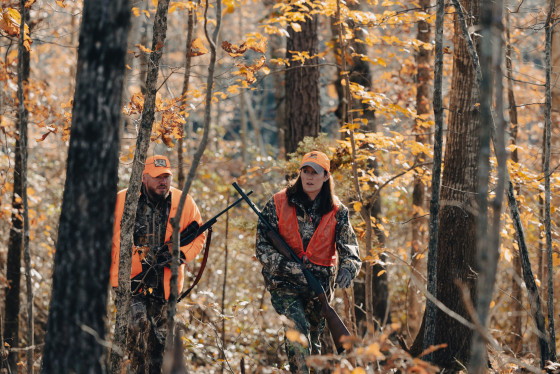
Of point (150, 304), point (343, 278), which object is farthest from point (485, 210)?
point (150, 304)

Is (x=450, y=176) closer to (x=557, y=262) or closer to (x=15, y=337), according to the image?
(x=557, y=262)

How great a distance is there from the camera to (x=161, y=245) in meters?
5.92

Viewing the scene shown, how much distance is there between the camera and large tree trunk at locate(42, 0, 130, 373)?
3.04 meters

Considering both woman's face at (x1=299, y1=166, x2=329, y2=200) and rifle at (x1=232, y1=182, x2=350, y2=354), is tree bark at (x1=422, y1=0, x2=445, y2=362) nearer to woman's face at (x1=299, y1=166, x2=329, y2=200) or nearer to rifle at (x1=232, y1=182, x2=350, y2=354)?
rifle at (x1=232, y1=182, x2=350, y2=354)

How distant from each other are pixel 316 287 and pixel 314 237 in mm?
476

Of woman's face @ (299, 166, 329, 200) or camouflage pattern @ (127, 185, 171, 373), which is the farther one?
camouflage pattern @ (127, 185, 171, 373)

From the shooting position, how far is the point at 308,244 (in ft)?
18.1

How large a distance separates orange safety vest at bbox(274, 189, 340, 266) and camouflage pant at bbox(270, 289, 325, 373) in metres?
0.37

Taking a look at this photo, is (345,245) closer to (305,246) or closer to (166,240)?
(305,246)

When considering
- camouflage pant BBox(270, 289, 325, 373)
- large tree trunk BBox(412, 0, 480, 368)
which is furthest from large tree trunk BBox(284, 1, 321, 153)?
camouflage pant BBox(270, 289, 325, 373)

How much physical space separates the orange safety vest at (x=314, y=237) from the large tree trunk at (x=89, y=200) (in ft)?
8.26

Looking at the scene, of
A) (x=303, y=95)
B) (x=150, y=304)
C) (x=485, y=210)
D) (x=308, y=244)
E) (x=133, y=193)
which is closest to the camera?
(x=485, y=210)

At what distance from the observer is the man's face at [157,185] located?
5.86 m

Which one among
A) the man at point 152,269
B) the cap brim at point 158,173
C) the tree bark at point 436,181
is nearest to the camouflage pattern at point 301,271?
the tree bark at point 436,181
